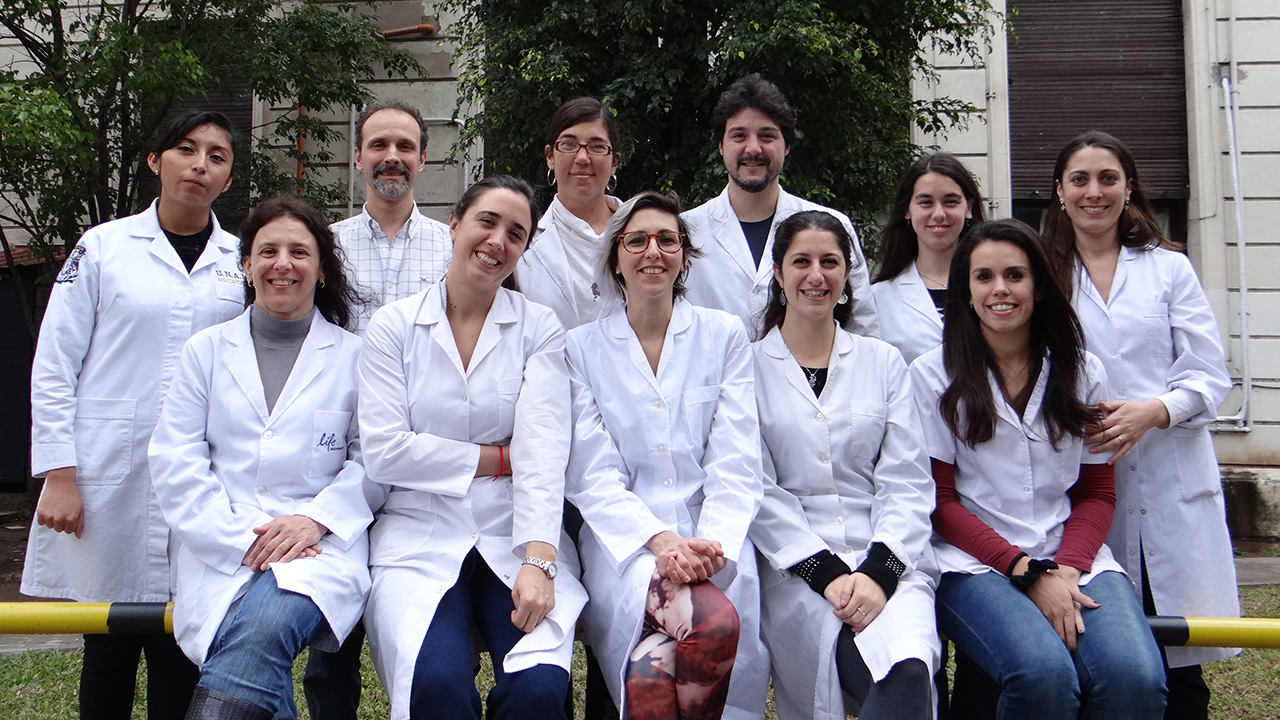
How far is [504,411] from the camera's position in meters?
2.90

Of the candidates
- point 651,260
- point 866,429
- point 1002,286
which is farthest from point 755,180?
point 866,429

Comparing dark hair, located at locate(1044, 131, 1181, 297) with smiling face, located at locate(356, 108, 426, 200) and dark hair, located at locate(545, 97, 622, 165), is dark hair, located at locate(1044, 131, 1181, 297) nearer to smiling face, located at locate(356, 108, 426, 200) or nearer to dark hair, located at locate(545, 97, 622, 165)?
dark hair, located at locate(545, 97, 622, 165)

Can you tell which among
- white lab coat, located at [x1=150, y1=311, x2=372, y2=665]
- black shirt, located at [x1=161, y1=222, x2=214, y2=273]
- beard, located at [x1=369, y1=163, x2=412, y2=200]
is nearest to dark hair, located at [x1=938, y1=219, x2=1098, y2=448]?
white lab coat, located at [x1=150, y1=311, x2=372, y2=665]

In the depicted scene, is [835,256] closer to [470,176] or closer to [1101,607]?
[1101,607]

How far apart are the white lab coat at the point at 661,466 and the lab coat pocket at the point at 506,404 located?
213 mm

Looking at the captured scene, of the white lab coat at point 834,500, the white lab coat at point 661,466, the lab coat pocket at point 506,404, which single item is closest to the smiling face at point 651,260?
the white lab coat at point 661,466

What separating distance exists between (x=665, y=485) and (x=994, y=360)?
1171 mm

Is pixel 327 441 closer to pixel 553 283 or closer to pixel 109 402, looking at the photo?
pixel 109 402

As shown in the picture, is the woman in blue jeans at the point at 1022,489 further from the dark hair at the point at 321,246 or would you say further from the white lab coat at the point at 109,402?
the white lab coat at the point at 109,402

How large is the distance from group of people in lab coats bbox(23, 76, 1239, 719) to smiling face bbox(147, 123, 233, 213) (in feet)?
0.05

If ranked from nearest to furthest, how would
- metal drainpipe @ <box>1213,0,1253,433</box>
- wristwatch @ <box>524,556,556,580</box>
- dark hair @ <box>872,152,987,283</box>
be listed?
wristwatch @ <box>524,556,556,580</box>
dark hair @ <box>872,152,987,283</box>
metal drainpipe @ <box>1213,0,1253,433</box>

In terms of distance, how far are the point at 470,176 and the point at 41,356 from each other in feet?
23.3

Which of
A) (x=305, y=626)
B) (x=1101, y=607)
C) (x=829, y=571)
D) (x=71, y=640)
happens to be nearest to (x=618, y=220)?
(x=829, y=571)

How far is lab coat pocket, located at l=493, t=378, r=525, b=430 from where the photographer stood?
114 inches
